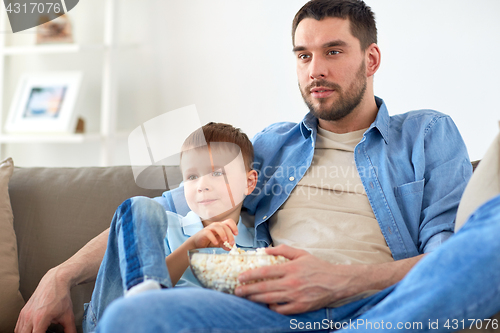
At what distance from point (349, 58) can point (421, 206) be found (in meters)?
0.48

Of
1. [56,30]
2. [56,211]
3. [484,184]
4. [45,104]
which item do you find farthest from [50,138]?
[484,184]

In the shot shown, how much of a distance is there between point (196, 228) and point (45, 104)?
5.12ft

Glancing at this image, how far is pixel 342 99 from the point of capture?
1286 millimetres

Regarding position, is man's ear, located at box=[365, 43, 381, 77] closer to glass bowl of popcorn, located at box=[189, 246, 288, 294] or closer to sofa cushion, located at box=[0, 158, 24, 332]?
glass bowl of popcorn, located at box=[189, 246, 288, 294]

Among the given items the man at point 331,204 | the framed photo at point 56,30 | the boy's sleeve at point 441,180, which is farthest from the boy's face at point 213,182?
the framed photo at point 56,30

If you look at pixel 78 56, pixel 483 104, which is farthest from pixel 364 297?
pixel 78 56

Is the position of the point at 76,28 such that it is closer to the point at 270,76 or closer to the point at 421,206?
the point at 270,76

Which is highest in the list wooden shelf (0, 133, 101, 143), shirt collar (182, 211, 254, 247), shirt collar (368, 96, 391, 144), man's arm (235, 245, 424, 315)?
shirt collar (368, 96, 391, 144)

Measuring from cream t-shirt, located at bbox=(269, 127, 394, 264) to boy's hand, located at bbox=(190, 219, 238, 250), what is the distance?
9.5 inches

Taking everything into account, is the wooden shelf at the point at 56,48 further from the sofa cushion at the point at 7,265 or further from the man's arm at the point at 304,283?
the man's arm at the point at 304,283

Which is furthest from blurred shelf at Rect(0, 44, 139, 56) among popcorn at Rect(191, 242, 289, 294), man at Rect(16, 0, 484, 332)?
popcorn at Rect(191, 242, 289, 294)

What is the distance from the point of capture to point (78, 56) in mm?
2449

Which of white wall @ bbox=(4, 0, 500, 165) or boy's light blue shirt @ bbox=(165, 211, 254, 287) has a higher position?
white wall @ bbox=(4, 0, 500, 165)

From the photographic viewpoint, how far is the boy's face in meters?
1.10
